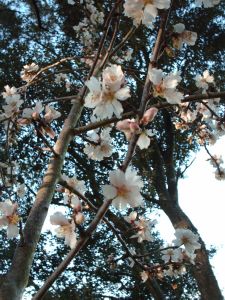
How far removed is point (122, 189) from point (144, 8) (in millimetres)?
818

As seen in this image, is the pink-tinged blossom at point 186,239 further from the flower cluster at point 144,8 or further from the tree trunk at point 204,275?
the tree trunk at point 204,275

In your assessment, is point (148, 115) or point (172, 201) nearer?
point (148, 115)

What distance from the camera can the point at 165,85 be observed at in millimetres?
1563

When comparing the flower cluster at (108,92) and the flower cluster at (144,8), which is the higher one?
the flower cluster at (144,8)

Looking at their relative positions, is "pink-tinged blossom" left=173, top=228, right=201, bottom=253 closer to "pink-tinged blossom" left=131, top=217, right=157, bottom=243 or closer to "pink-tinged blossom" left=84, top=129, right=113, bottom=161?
"pink-tinged blossom" left=131, top=217, right=157, bottom=243

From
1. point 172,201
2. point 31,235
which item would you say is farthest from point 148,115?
point 172,201

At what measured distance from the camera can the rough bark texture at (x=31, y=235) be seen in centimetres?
141

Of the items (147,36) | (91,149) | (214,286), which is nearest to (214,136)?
(91,149)

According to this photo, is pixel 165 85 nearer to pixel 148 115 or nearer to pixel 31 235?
pixel 148 115

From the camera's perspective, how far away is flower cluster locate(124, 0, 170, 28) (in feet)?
5.57

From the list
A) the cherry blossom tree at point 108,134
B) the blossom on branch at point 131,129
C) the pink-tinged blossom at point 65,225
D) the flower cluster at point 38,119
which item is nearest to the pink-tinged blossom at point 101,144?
the cherry blossom tree at point 108,134

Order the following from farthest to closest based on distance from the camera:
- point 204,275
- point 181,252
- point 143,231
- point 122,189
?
point 204,275 < point 143,231 < point 181,252 < point 122,189

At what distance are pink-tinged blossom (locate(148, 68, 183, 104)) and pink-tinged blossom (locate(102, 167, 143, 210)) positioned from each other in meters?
0.33

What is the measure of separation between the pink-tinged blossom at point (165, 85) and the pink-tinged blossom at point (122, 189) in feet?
1.09
